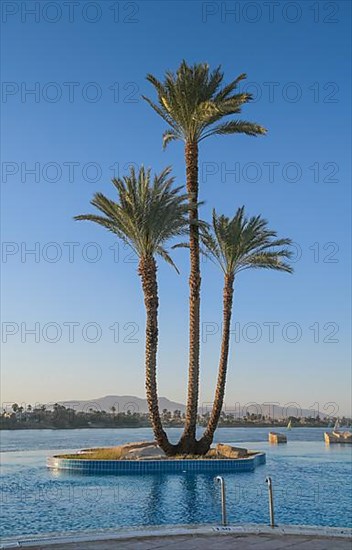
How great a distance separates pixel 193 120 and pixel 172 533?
1646cm

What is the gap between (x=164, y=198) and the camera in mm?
20219

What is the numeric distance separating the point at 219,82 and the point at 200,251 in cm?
593

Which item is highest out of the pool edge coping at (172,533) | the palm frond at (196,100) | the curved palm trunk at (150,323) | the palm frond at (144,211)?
the palm frond at (196,100)

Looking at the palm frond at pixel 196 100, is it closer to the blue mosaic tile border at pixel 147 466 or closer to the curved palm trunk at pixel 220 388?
the curved palm trunk at pixel 220 388

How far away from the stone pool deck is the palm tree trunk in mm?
13572

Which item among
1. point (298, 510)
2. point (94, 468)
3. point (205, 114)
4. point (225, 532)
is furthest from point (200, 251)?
point (225, 532)

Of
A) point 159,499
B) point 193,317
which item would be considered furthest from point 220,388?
point 159,499

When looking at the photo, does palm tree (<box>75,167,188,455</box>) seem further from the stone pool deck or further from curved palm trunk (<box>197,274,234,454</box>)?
the stone pool deck

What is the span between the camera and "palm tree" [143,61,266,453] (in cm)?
2120

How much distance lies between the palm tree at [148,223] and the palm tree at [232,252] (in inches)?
90.8

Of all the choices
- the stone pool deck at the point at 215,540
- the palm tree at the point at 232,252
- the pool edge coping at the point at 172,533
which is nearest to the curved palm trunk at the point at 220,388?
the palm tree at the point at 232,252

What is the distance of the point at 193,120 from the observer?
2147 centimetres

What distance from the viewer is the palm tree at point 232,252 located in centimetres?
2239

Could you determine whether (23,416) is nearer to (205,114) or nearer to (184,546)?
(205,114)
